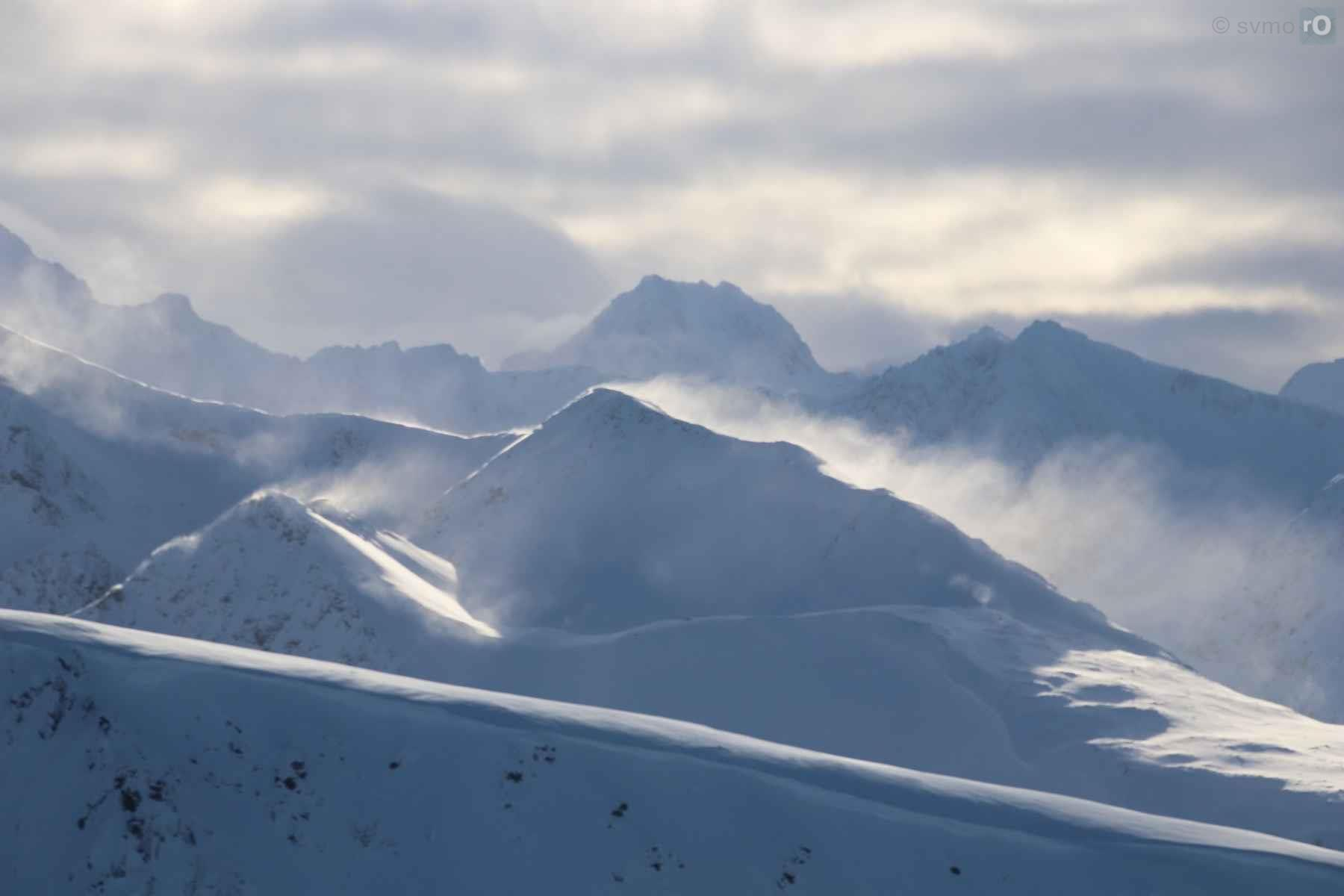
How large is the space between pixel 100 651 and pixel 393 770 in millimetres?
5380

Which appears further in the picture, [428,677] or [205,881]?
[428,677]

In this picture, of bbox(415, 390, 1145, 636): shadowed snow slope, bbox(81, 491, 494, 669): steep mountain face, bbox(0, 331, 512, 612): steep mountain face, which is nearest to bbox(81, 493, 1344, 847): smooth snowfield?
bbox(81, 491, 494, 669): steep mountain face

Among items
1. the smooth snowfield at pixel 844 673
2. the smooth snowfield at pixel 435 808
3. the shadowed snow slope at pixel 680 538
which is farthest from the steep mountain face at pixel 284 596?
the smooth snowfield at pixel 435 808

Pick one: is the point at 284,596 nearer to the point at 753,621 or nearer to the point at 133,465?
the point at 753,621

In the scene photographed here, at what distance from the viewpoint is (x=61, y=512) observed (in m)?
124

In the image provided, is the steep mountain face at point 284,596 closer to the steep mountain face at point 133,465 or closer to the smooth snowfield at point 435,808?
the steep mountain face at point 133,465

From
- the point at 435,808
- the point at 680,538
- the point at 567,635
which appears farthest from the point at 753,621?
the point at 435,808

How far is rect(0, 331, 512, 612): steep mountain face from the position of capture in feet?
394


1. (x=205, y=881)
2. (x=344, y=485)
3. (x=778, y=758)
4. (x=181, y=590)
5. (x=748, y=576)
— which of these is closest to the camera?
(x=205, y=881)

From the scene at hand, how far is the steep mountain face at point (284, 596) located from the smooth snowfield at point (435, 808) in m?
49.0

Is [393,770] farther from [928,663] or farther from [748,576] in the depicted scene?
[748,576]

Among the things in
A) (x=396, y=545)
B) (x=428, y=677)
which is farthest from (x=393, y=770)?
(x=396, y=545)

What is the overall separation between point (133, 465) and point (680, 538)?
56.9 meters

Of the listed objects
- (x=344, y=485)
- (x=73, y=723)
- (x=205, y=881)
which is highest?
(x=344, y=485)
